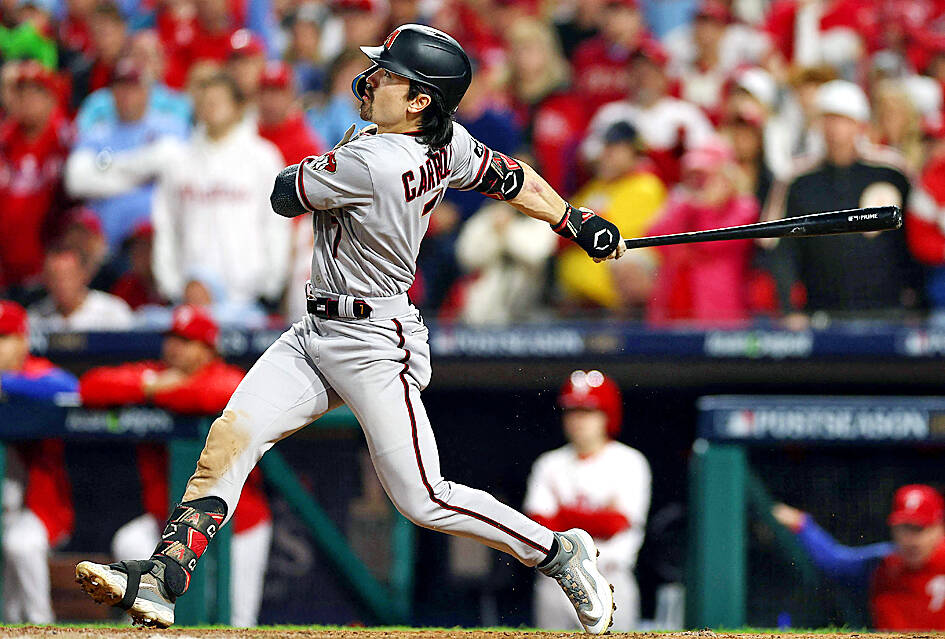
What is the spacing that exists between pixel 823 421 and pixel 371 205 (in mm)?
2280

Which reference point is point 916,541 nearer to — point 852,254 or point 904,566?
point 904,566

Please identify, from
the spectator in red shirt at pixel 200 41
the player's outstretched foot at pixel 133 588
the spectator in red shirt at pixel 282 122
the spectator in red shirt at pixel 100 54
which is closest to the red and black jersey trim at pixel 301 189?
the player's outstretched foot at pixel 133 588

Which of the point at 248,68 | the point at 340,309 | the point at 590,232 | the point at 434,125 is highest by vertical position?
the point at 248,68

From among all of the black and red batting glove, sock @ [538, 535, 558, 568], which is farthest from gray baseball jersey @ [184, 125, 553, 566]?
the black and red batting glove

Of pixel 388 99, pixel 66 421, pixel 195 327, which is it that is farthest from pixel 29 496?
pixel 388 99

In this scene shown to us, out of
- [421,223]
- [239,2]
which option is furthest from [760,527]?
[239,2]

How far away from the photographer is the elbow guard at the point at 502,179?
161 inches

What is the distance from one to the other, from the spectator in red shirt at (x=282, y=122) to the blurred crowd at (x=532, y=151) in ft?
0.04

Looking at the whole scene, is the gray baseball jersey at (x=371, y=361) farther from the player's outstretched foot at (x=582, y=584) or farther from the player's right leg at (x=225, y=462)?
the player's outstretched foot at (x=582, y=584)

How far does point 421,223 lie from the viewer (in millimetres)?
3861

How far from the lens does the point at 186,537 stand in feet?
12.2

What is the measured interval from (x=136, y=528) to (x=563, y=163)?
313cm

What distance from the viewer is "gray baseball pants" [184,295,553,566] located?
149 inches

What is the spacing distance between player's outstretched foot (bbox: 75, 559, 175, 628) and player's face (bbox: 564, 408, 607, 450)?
230cm
